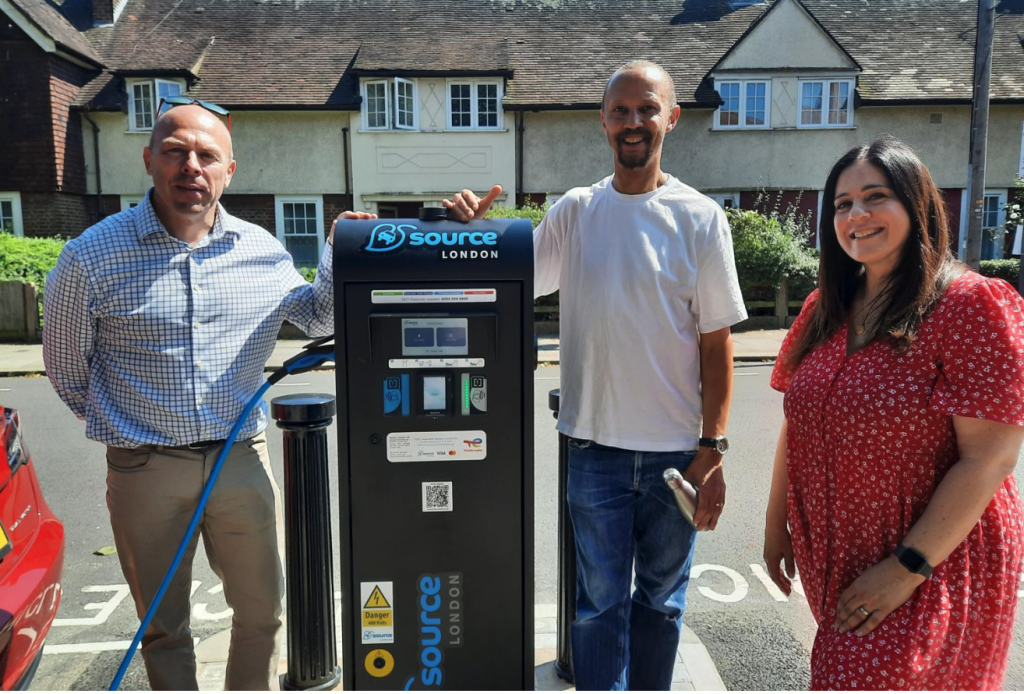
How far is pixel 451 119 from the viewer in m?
18.6

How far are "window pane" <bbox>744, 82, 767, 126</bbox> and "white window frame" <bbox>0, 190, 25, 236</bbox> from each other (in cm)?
1726

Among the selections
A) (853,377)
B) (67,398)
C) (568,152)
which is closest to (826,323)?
(853,377)

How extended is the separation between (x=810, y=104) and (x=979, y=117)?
7.50 metres

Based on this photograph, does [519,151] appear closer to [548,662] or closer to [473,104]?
[473,104]

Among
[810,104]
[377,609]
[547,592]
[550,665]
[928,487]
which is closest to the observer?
[928,487]

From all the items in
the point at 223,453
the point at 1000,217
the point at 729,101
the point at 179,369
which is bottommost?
the point at 223,453

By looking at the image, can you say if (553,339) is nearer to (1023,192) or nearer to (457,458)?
(457,458)

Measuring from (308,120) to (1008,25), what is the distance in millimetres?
18669

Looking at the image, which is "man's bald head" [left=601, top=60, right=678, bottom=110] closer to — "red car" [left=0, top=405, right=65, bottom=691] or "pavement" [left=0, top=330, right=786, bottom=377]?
"red car" [left=0, top=405, right=65, bottom=691]

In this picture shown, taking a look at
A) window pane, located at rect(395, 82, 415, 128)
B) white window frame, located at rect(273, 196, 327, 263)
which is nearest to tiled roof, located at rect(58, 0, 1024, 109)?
window pane, located at rect(395, 82, 415, 128)

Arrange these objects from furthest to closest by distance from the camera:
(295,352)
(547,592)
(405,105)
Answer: (405,105) < (295,352) < (547,592)

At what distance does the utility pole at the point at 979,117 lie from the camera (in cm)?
1145

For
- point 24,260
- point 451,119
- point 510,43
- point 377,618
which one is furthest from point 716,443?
point 510,43

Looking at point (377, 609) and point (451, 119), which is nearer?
point (377, 609)
